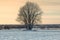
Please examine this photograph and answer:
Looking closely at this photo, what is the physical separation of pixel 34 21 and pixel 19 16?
263 centimetres

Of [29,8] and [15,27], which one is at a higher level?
[29,8]

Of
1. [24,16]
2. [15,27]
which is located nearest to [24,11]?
[24,16]

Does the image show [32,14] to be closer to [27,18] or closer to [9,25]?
[27,18]

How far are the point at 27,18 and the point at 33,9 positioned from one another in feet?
5.64

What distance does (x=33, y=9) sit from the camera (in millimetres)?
48250

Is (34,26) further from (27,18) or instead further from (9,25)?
(9,25)

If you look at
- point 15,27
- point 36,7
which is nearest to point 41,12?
point 36,7

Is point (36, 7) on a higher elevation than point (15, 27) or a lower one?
higher

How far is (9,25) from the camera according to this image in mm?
51625

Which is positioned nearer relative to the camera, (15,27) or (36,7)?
(36,7)

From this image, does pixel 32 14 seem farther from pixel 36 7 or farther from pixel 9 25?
pixel 9 25

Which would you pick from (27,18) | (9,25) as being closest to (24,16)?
(27,18)

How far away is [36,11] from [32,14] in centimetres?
82

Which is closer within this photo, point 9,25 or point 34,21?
point 34,21
